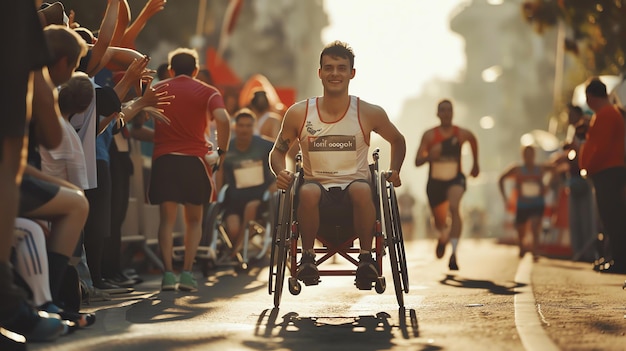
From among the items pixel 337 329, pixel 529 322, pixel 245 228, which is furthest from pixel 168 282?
pixel 245 228

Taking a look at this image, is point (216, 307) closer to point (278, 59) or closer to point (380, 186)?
point (380, 186)

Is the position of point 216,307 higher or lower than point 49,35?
lower

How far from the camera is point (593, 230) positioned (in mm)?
18625

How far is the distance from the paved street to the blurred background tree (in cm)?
929

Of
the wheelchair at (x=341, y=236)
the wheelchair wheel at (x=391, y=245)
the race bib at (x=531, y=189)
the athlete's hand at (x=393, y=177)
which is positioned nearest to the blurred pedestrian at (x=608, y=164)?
the wheelchair at (x=341, y=236)

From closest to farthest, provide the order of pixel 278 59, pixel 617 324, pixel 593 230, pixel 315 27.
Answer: pixel 617 324 → pixel 593 230 → pixel 278 59 → pixel 315 27

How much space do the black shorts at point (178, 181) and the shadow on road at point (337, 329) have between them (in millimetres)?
2518

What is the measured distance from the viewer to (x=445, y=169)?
1594 cm

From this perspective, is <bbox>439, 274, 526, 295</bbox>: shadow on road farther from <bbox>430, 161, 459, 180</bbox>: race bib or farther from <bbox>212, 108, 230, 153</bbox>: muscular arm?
<bbox>430, 161, 459, 180</bbox>: race bib

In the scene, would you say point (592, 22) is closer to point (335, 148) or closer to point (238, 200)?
point (238, 200)

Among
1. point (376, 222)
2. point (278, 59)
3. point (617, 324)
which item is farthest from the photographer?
point (278, 59)

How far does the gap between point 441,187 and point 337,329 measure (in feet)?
28.5

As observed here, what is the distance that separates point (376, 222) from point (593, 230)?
10338 mm

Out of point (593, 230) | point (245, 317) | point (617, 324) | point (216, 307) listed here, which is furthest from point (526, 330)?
point (593, 230)
